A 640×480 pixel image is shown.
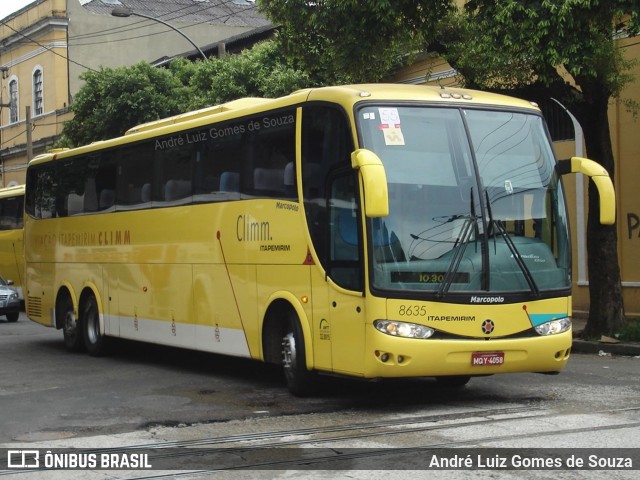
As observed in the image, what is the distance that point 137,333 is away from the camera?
15.7 metres

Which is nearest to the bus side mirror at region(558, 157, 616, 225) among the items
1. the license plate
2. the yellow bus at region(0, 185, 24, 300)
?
the license plate

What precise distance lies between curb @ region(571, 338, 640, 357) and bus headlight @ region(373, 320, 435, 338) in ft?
24.1

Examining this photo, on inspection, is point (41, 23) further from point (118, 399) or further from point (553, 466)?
point (553, 466)

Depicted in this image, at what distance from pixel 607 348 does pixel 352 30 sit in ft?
21.5

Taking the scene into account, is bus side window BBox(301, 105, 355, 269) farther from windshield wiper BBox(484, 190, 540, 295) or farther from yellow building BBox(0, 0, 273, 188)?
yellow building BBox(0, 0, 273, 188)

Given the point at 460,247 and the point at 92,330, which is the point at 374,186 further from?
the point at 92,330

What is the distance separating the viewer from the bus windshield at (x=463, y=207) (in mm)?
10305

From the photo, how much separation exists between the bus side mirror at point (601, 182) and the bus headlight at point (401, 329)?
88.6 inches

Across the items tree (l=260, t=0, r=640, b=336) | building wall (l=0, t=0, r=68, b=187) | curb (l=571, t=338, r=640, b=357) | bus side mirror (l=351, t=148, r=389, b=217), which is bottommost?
curb (l=571, t=338, r=640, b=357)

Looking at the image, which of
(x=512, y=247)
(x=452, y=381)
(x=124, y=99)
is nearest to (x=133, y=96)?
(x=124, y=99)

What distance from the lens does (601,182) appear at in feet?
36.1

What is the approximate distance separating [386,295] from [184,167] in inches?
197

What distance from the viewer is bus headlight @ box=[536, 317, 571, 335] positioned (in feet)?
35.4

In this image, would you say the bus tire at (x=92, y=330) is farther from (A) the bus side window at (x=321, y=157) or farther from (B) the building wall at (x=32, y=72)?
Result: (B) the building wall at (x=32, y=72)
